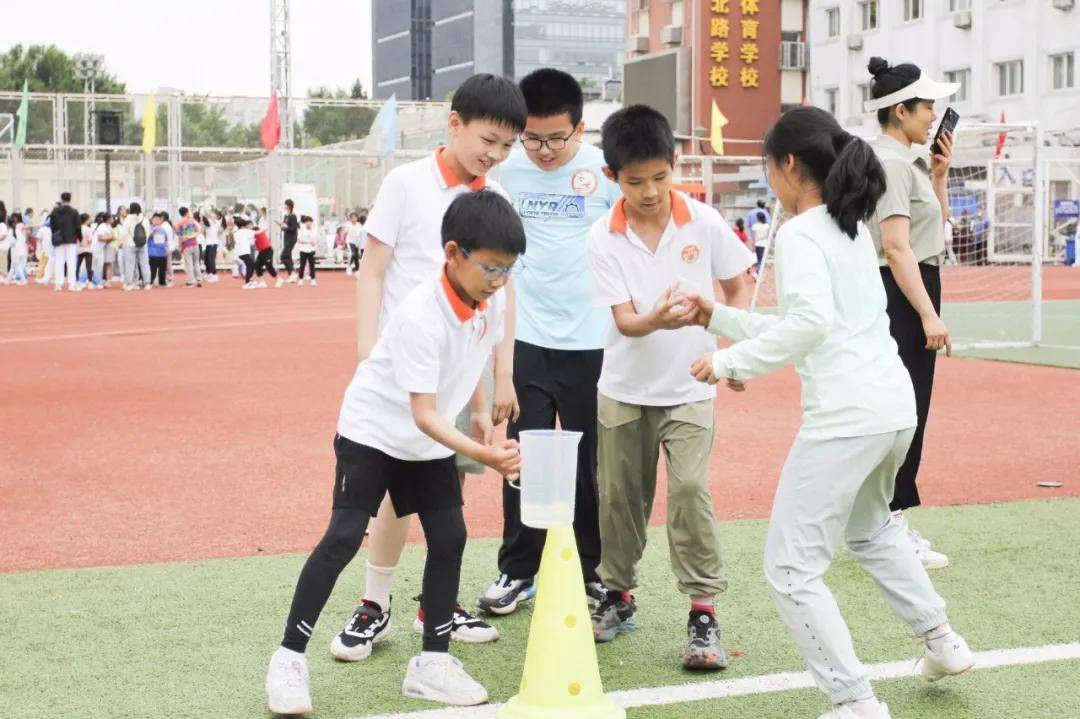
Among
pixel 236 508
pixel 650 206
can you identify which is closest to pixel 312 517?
pixel 236 508

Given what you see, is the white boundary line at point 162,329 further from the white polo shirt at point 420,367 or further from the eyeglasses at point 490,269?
the eyeglasses at point 490,269

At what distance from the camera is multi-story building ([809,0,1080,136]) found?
40719mm

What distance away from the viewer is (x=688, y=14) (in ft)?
179

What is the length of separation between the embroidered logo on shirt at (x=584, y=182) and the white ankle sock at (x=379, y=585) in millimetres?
1584

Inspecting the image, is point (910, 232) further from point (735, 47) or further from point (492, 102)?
point (735, 47)

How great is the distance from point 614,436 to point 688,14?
52.1 meters

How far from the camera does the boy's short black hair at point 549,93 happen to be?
499 cm

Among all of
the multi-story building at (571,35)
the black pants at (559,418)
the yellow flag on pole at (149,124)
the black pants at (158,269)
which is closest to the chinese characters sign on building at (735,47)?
the yellow flag on pole at (149,124)

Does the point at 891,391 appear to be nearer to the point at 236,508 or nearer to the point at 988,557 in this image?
the point at 988,557

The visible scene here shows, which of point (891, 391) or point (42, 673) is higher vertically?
point (891, 391)

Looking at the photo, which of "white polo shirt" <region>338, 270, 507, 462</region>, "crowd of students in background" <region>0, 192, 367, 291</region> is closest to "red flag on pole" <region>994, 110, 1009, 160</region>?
"crowd of students in background" <region>0, 192, 367, 291</region>

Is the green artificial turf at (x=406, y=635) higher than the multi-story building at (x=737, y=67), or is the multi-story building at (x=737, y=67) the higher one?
the multi-story building at (x=737, y=67)

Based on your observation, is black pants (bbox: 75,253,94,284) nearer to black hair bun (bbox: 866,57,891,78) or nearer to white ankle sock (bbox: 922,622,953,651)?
black hair bun (bbox: 866,57,891,78)

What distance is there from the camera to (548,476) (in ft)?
12.9
